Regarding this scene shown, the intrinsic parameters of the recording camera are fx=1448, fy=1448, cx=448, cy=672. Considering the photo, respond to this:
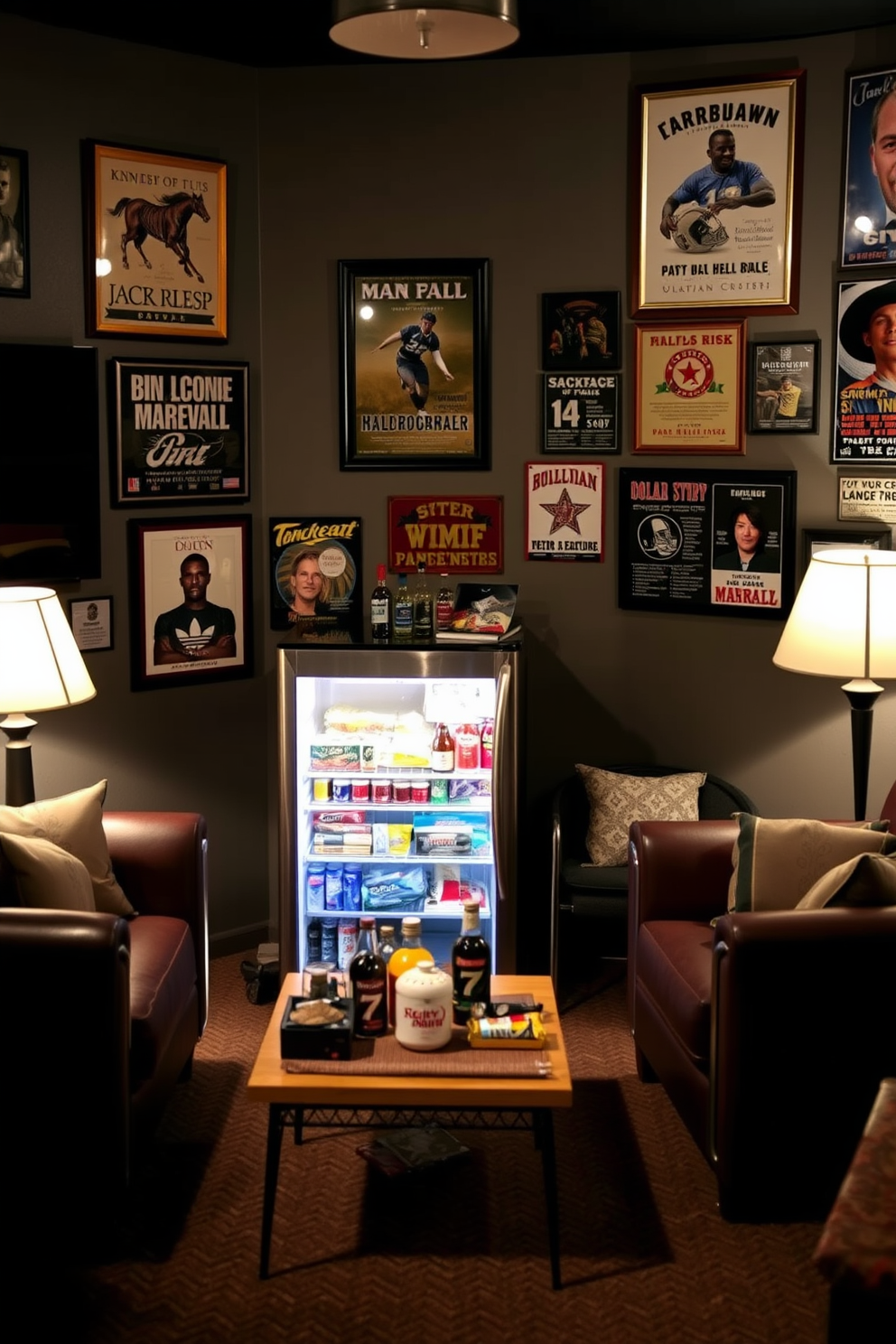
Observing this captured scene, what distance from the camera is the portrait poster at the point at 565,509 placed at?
5414 millimetres

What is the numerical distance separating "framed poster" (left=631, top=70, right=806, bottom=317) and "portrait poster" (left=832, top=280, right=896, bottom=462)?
0.22 metres

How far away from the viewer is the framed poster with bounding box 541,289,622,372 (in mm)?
5281

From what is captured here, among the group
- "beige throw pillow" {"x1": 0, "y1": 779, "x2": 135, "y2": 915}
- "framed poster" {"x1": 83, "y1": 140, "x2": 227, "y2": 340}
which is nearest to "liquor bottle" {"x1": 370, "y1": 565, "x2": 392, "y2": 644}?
"framed poster" {"x1": 83, "y1": 140, "x2": 227, "y2": 340}

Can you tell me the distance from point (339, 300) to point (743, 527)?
1702 millimetres

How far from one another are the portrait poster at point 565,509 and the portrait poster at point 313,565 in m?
0.67

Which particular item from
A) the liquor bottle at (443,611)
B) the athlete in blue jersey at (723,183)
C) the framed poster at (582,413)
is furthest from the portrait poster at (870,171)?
the liquor bottle at (443,611)

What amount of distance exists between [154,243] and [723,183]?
2.01m

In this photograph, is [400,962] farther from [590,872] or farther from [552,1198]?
[590,872]

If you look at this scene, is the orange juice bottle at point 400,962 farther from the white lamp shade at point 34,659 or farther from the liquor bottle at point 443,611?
the liquor bottle at point 443,611

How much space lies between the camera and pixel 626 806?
5.14 m

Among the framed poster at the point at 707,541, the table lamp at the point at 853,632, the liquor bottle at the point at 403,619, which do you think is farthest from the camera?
the framed poster at the point at 707,541

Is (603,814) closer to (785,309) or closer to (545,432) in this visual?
(545,432)

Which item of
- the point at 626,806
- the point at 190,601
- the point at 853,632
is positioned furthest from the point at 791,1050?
the point at 190,601

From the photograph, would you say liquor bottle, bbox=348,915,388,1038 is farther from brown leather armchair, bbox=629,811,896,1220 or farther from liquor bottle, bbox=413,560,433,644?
liquor bottle, bbox=413,560,433,644
